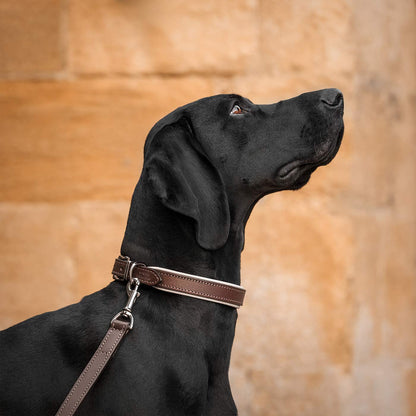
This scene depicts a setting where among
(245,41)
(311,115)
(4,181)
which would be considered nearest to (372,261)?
(245,41)

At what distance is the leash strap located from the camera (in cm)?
230

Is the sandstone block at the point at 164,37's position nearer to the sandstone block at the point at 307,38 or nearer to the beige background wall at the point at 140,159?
the beige background wall at the point at 140,159

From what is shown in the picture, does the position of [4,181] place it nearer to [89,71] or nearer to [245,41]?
[89,71]

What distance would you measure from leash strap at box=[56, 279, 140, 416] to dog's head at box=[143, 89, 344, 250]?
0.55 meters

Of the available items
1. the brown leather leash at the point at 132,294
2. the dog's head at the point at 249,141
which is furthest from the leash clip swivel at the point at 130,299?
the dog's head at the point at 249,141

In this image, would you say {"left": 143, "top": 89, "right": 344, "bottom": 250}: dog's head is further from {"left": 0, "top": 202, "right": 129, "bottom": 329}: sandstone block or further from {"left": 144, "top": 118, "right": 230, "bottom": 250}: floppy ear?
{"left": 0, "top": 202, "right": 129, "bottom": 329}: sandstone block

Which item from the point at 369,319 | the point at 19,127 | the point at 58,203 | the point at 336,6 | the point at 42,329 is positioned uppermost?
the point at 336,6

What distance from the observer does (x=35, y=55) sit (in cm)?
430

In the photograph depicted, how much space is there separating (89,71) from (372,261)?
2.11 m

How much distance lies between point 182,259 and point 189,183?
278 millimetres

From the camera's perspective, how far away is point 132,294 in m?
2.48

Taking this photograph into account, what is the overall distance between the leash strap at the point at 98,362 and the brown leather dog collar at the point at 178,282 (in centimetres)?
14

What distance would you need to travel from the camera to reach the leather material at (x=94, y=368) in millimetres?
2303

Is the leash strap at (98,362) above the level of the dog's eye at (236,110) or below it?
below
